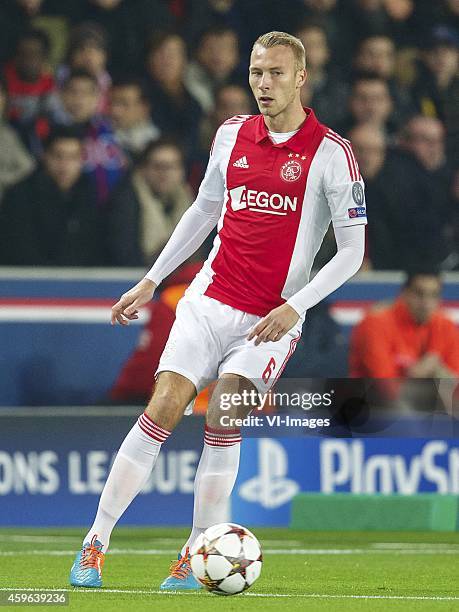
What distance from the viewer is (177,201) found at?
410 inches

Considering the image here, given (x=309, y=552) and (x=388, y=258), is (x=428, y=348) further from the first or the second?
(x=309, y=552)

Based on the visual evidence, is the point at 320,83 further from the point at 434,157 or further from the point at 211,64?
the point at 434,157

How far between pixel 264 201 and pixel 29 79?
5.55m

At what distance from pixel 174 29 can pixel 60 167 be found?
67.1 inches

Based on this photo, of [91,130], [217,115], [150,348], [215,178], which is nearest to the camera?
[215,178]

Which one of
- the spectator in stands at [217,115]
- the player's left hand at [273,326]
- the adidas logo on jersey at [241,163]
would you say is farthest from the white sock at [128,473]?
the spectator in stands at [217,115]

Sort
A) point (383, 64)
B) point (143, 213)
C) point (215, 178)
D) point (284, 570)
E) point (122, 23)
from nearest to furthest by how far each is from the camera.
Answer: point (215, 178)
point (284, 570)
point (143, 213)
point (122, 23)
point (383, 64)

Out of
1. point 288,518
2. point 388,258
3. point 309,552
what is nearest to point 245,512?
point 288,518

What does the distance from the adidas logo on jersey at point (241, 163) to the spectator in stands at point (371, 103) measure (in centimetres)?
556

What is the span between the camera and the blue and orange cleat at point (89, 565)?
204 inches

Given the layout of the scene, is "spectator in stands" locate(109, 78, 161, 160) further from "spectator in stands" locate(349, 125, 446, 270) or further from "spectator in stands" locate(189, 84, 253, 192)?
"spectator in stands" locate(349, 125, 446, 270)

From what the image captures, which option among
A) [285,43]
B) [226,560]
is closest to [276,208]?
[285,43]

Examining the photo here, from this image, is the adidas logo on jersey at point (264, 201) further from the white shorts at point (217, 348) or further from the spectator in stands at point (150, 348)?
the spectator in stands at point (150, 348)

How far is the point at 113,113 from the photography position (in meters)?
10.7
